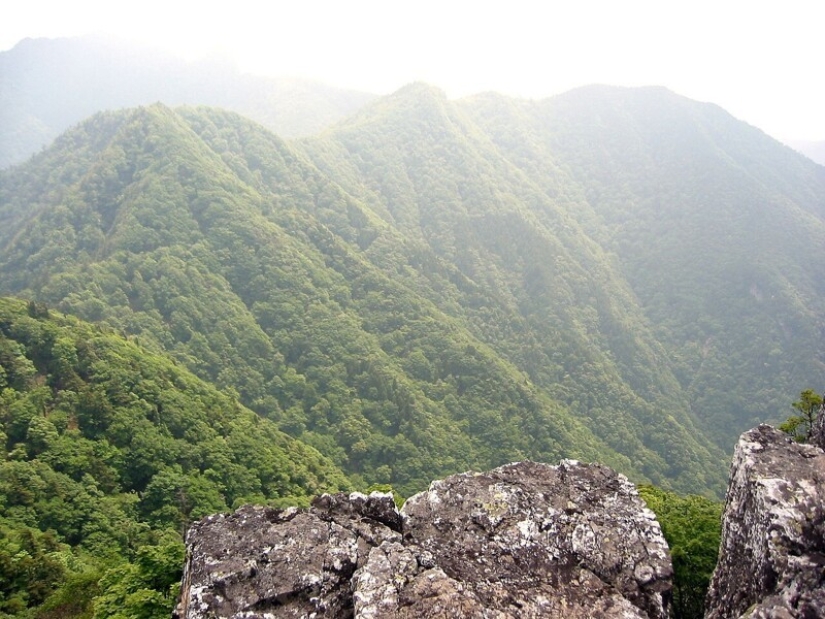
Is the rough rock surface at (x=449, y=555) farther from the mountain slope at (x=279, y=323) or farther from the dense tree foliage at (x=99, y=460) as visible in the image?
the mountain slope at (x=279, y=323)

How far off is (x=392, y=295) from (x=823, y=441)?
178 meters

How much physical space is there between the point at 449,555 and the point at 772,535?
9.67 meters

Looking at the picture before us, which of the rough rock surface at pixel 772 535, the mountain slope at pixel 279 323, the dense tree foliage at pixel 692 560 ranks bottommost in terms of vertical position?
the mountain slope at pixel 279 323

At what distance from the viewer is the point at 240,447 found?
8681 centimetres

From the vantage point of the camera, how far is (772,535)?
52.2 feet

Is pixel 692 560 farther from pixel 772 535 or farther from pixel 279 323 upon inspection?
pixel 279 323

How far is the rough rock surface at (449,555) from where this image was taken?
16.9 meters

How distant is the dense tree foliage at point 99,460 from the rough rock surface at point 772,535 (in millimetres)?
29497

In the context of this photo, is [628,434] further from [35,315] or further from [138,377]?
[35,315]

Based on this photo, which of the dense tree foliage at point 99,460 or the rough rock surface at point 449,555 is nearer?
the rough rock surface at point 449,555

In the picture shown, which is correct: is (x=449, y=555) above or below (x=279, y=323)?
above

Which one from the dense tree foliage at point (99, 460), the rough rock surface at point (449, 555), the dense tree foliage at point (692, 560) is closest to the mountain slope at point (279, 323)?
the dense tree foliage at point (99, 460)

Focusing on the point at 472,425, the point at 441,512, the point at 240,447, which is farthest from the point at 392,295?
the point at 441,512

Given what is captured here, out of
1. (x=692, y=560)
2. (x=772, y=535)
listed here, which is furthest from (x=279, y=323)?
(x=772, y=535)
